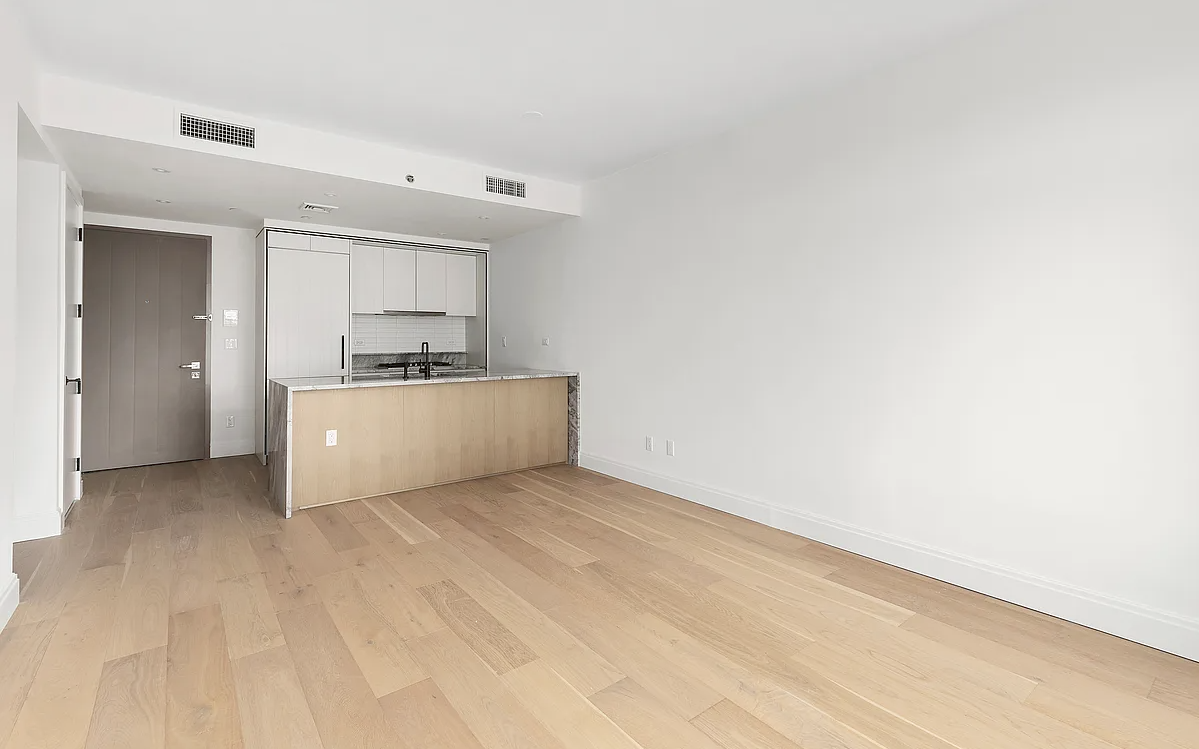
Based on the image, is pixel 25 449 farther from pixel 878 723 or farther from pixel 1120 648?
pixel 1120 648

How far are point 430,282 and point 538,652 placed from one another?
507cm

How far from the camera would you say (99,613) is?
8.36 ft

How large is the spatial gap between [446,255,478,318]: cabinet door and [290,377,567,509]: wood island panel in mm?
1878

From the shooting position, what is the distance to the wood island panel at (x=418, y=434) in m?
4.22

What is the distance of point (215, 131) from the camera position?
356 centimetres

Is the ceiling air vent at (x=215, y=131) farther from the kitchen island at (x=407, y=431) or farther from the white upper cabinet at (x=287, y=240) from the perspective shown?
the white upper cabinet at (x=287, y=240)

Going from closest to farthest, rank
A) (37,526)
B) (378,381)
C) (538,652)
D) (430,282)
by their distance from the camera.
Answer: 1. (538,652)
2. (37,526)
3. (378,381)
4. (430,282)

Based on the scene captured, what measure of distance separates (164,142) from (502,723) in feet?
11.9

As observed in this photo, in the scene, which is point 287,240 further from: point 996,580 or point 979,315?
point 996,580

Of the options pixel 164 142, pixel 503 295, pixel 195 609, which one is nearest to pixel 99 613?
pixel 195 609

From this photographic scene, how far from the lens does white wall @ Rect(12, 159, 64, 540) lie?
346 cm

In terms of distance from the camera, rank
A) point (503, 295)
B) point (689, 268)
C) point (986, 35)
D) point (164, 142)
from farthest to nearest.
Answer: point (503, 295), point (689, 268), point (164, 142), point (986, 35)

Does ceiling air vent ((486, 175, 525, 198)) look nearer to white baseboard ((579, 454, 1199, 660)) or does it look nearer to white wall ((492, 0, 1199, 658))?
white wall ((492, 0, 1199, 658))

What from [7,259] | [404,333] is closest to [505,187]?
[404,333]
